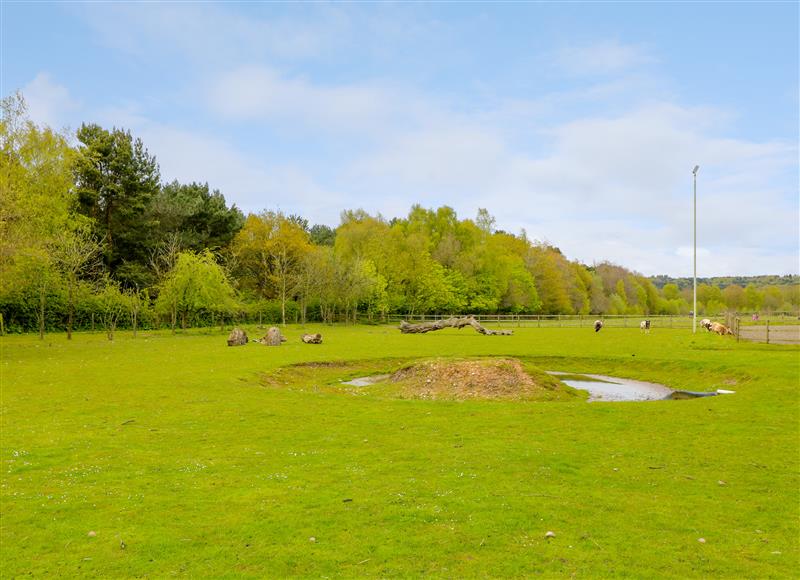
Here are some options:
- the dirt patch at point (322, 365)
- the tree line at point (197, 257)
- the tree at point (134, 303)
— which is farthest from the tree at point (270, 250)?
the dirt patch at point (322, 365)

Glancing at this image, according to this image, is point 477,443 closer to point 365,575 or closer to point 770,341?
point 365,575

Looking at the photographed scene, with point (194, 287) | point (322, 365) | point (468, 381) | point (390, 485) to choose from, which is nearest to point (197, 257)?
point (194, 287)

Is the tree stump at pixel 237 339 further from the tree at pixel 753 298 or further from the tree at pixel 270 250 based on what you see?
the tree at pixel 753 298

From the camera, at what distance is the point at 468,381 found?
20.1 metres

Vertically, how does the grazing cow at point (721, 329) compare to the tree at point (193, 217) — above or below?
below

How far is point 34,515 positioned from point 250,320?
63693 millimetres

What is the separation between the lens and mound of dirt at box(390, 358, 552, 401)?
19.2 metres

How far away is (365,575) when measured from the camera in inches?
228

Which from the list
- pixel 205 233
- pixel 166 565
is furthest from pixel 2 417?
pixel 205 233

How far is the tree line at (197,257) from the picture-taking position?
3225cm

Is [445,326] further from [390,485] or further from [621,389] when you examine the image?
[390,485]

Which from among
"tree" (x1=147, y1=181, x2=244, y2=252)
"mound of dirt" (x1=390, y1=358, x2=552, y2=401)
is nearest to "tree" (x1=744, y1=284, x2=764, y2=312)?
"tree" (x1=147, y1=181, x2=244, y2=252)

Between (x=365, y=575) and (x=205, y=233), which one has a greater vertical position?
(x=205, y=233)

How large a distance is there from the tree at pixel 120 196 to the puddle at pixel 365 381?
3871 centimetres
